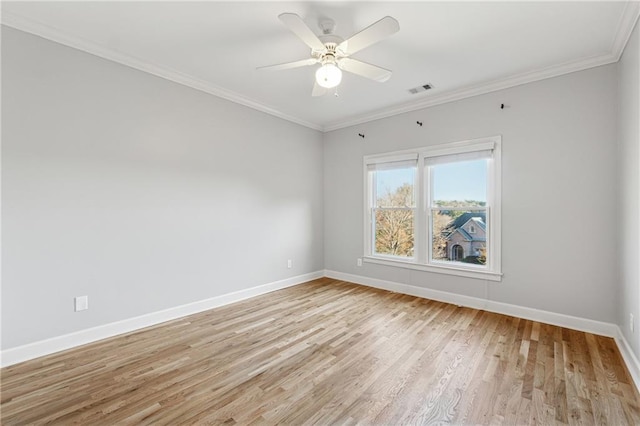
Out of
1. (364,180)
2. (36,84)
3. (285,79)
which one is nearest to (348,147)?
(364,180)

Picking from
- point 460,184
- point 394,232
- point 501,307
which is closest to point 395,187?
point 394,232

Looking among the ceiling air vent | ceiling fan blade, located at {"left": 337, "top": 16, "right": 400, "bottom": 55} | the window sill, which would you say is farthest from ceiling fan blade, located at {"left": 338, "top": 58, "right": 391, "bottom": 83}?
the window sill

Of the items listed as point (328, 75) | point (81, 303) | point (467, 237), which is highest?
point (328, 75)

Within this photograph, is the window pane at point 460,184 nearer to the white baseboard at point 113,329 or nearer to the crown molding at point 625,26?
the crown molding at point 625,26

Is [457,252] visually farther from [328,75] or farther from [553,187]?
[328,75]

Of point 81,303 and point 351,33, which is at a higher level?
point 351,33

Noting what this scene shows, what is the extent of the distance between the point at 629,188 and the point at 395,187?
2.62m

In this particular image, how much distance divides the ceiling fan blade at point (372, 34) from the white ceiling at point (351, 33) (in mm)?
272

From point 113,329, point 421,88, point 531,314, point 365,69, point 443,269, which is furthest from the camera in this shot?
point 443,269

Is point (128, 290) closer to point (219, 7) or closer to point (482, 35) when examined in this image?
point (219, 7)

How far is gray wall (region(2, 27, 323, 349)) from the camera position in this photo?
2.45 meters

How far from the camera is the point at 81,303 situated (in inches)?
108

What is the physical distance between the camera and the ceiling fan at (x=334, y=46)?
206 centimetres

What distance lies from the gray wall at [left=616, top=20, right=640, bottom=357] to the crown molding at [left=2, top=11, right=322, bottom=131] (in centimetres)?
397
